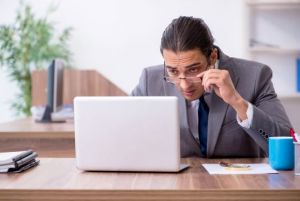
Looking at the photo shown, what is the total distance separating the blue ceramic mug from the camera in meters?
1.86

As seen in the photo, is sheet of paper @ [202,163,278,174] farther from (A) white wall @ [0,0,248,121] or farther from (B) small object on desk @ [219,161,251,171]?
(A) white wall @ [0,0,248,121]

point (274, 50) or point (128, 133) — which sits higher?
point (274, 50)

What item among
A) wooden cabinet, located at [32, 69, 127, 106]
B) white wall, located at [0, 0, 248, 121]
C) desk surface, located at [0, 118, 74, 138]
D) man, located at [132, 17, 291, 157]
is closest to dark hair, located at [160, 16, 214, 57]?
man, located at [132, 17, 291, 157]

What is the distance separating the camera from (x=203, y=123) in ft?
7.67

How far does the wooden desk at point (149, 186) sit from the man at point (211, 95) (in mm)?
351

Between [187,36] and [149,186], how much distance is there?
0.77 metres

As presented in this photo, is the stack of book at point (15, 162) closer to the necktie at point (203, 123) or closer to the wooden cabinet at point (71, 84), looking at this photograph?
the necktie at point (203, 123)

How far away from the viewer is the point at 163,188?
1573 mm

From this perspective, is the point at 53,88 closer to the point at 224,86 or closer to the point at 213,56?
the point at 213,56

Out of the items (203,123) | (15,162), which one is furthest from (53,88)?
(15,162)

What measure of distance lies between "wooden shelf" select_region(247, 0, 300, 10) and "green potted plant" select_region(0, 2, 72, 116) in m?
1.61

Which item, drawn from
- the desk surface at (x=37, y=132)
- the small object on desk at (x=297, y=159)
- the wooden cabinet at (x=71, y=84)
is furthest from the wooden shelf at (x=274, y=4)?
the small object on desk at (x=297, y=159)

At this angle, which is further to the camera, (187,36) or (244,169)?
(187,36)

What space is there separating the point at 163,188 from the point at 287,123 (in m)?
0.84
